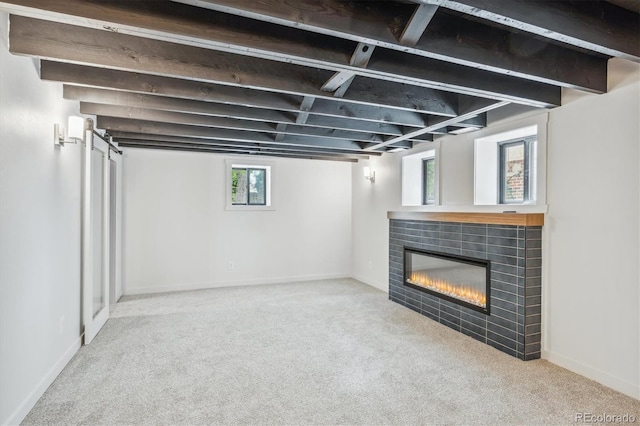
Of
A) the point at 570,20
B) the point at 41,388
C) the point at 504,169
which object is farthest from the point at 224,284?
the point at 570,20

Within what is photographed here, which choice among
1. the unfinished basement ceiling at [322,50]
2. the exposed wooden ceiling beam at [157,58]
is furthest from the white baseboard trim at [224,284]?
the exposed wooden ceiling beam at [157,58]

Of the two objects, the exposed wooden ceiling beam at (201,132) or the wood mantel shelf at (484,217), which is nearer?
the wood mantel shelf at (484,217)

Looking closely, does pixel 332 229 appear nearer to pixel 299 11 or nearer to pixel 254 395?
pixel 254 395

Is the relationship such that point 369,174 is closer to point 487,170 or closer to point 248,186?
point 248,186

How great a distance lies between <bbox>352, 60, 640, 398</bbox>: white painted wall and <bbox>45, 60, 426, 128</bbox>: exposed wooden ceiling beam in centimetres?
167

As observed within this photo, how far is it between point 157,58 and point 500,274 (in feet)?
10.8

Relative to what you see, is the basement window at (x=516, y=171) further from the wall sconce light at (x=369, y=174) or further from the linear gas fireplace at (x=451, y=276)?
the wall sconce light at (x=369, y=174)

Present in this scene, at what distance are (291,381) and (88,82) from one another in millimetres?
2644

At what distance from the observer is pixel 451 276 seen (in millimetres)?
3979

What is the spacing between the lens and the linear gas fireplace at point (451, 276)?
139 inches

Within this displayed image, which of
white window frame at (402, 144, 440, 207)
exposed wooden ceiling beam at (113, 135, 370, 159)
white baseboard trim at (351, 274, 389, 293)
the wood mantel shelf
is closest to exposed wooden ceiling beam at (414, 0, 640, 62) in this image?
the wood mantel shelf

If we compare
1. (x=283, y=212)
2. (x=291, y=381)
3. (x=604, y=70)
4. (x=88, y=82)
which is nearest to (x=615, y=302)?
(x=604, y=70)

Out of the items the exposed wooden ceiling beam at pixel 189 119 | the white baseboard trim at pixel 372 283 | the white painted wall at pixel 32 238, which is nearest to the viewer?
the white painted wall at pixel 32 238

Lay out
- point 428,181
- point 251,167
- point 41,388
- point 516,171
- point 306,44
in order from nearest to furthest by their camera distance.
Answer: point 306,44 < point 41,388 < point 516,171 < point 428,181 < point 251,167
